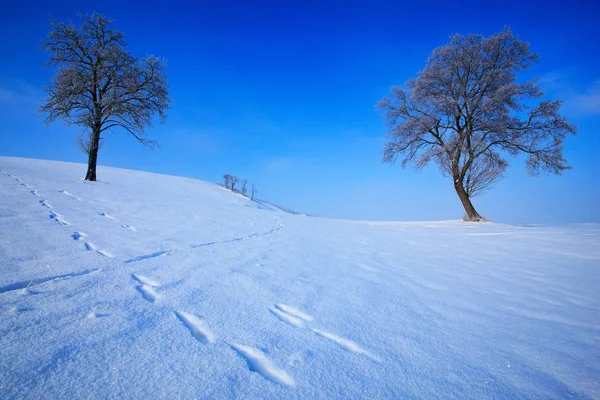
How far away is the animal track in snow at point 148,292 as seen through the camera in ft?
5.21

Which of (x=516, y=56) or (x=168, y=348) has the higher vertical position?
(x=516, y=56)

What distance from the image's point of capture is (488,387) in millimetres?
1062

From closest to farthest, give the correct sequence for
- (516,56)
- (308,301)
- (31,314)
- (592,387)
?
1. (592,387)
2. (31,314)
3. (308,301)
4. (516,56)

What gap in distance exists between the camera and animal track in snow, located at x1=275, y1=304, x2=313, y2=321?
1569 millimetres

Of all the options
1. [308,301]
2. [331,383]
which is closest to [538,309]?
[308,301]

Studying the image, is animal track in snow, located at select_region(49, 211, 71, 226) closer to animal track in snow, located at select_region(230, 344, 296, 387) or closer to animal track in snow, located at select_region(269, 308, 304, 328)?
animal track in snow, located at select_region(269, 308, 304, 328)

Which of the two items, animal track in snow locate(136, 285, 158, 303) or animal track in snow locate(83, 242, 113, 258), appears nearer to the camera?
animal track in snow locate(136, 285, 158, 303)

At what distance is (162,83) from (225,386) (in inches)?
575

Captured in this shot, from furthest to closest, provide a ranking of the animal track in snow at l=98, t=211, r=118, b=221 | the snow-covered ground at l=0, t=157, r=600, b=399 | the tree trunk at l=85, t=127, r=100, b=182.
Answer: the tree trunk at l=85, t=127, r=100, b=182
the animal track in snow at l=98, t=211, r=118, b=221
the snow-covered ground at l=0, t=157, r=600, b=399

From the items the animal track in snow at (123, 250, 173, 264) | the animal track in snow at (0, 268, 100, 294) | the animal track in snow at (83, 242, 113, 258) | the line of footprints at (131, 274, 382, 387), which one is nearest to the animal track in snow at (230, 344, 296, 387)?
the line of footprints at (131, 274, 382, 387)

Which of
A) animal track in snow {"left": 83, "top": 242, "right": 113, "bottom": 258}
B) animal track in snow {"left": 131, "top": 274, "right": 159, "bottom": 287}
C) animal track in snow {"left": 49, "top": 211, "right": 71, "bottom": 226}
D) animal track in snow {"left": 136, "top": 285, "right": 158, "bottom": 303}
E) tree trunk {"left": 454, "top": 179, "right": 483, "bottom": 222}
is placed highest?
tree trunk {"left": 454, "top": 179, "right": 483, "bottom": 222}

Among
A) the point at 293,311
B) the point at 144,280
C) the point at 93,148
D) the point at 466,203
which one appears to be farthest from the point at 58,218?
the point at 466,203

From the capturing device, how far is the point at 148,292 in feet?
5.50

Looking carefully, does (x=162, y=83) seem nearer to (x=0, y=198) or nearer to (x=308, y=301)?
(x=0, y=198)
